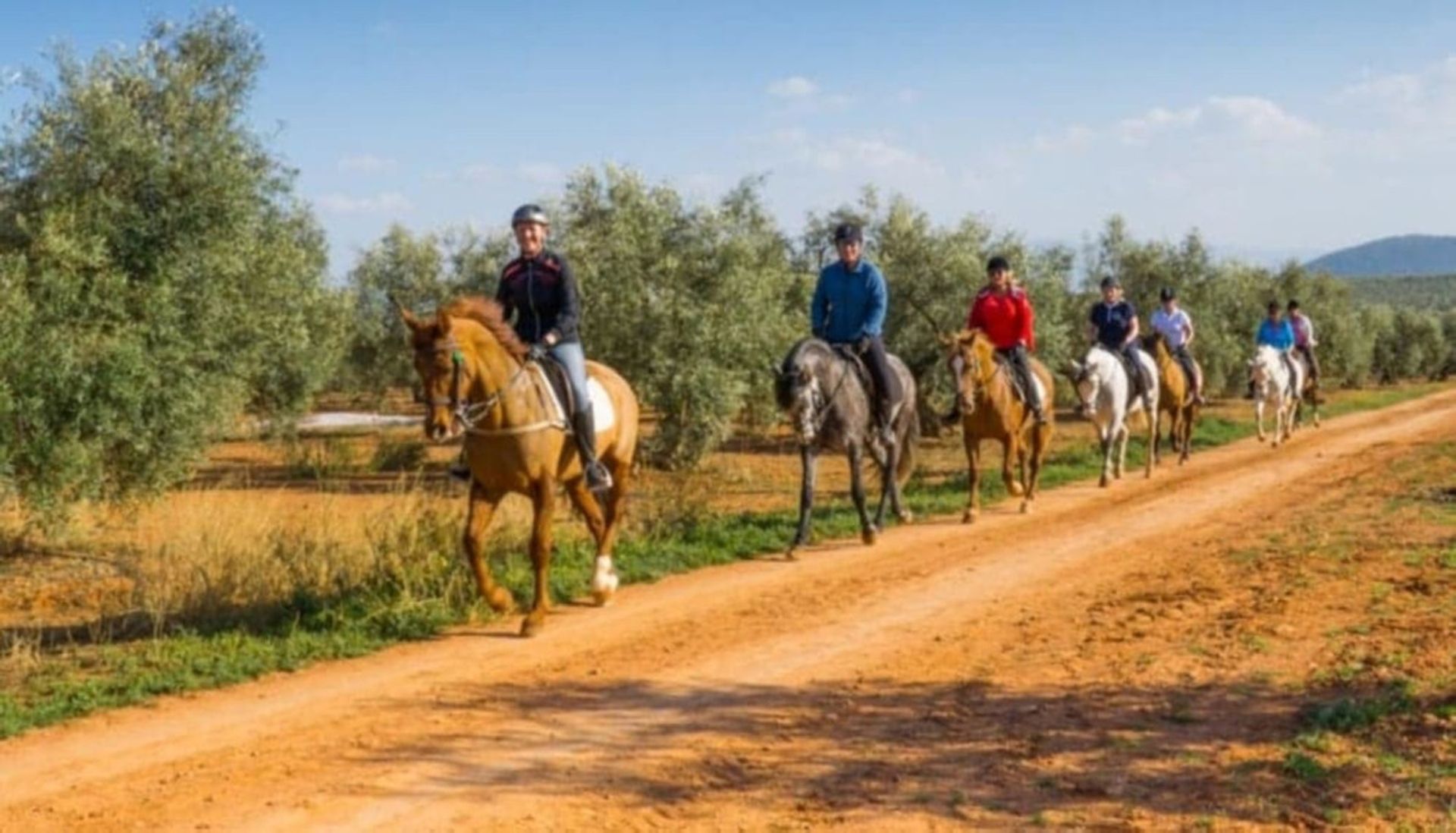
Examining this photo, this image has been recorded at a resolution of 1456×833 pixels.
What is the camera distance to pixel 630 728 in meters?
6.88

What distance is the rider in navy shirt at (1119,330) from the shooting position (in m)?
20.4

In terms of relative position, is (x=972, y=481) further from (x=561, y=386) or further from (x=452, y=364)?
(x=452, y=364)

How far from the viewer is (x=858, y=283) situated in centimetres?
1401

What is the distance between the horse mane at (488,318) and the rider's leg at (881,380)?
562 cm

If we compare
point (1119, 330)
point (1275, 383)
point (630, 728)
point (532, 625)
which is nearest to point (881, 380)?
point (532, 625)

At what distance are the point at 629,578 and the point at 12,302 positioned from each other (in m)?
8.00

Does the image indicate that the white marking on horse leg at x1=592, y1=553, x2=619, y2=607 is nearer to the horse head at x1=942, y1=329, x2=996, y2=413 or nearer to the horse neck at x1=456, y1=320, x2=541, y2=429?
the horse neck at x1=456, y1=320, x2=541, y2=429

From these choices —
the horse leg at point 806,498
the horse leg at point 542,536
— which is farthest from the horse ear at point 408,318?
the horse leg at point 806,498

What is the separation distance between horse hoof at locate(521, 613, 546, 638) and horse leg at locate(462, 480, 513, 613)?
54 centimetres

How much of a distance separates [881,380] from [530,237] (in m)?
5.81

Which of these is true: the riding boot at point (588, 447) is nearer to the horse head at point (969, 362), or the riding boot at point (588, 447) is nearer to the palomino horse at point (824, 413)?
the palomino horse at point (824, 413)

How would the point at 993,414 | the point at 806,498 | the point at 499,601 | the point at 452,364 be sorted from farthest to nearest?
1. the point at 993,414
2. the point at 806,498
3. the point at 499,601
4. the point at 452,364

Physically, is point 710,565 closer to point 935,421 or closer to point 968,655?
point 968,655

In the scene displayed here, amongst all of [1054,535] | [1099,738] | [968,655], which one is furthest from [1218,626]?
[1054,535]
